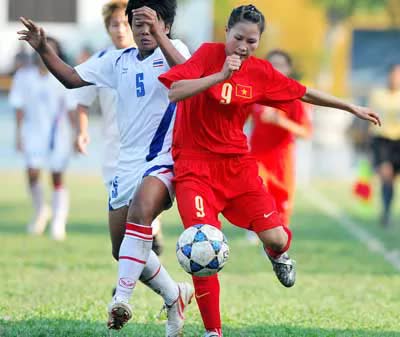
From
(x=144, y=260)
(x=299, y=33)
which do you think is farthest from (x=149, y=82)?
(x=299, y=33)

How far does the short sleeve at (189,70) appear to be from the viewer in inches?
259

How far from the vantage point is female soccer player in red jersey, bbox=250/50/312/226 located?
11.3m

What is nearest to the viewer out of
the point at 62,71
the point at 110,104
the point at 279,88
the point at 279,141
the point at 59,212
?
the point at 279,88

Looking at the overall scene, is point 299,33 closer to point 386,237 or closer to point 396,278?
point 386,237

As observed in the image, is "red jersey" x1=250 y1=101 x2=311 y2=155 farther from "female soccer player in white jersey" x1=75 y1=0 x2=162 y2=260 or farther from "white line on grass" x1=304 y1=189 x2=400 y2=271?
"female soccer player in white jersey" x1=75 y1=0 x2=162 y2=260

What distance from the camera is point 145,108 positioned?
7008mm

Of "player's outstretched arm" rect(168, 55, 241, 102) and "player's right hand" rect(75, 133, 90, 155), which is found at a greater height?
"player's outstretched arm" rect(168, 55, 241, 102)

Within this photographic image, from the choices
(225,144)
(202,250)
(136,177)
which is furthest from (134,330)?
(225,144)

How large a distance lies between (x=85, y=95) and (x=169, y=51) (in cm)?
237

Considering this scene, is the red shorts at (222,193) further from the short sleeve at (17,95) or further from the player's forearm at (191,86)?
the short sleeve at (17,95)

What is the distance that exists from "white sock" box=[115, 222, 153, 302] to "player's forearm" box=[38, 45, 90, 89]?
1.03 meters

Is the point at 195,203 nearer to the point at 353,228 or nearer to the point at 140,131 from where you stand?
the point at 140,131

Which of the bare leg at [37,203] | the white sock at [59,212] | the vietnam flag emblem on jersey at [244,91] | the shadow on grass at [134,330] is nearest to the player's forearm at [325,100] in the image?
the vietnam flag emblem on jersey at [244,91]

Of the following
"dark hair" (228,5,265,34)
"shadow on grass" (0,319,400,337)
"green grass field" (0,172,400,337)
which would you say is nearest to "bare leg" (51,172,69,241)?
"green grass field" (0,172,400,337)
